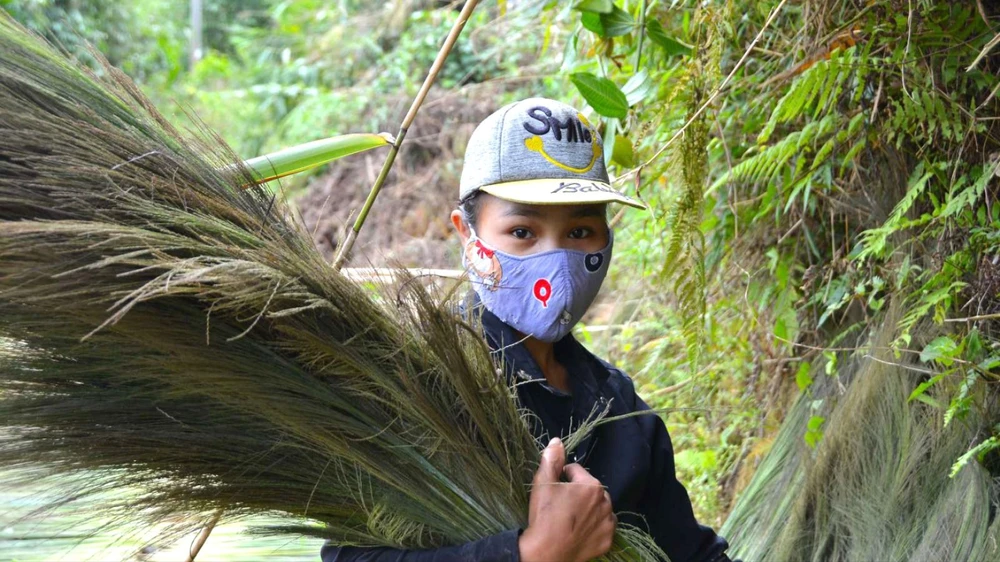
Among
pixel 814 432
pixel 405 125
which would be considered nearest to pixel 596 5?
pixel 405 125

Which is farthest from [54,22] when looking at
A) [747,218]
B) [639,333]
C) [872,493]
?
[872,493]

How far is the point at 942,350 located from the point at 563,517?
1.13 meters

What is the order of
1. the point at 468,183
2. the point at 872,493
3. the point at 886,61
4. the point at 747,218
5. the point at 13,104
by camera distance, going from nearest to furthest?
1. the point at 13,104
2. the point at 468,183
3. the point at 886,61
4. the point at 872,493
5. the point at 747,218

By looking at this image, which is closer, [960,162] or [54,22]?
[960,162]

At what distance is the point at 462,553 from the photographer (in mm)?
1825

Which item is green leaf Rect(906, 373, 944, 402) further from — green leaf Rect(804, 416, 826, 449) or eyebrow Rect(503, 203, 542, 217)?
eyebrow Rect(503, 203, 542, 217)

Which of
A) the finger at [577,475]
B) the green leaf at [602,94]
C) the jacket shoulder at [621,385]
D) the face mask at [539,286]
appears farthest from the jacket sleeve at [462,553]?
the green leaf at [602,94]

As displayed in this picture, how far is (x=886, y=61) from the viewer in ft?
8.65

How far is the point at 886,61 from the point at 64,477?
2.01 metres

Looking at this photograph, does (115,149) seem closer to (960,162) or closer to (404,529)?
(404,529)

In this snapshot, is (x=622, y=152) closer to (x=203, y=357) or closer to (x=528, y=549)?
(x=528, y=549)

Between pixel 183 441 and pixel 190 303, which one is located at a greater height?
pixel 190 303

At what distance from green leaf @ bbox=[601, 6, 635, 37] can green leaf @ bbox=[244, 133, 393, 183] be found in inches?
29.2

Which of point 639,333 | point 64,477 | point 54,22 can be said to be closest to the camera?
point 64,477
